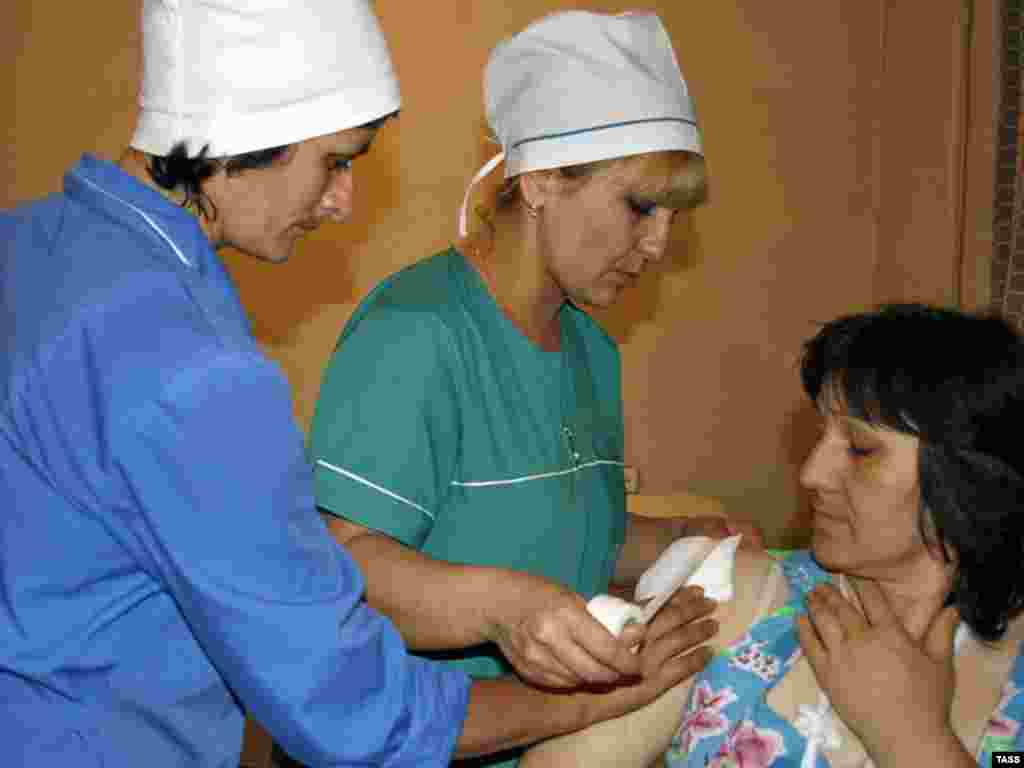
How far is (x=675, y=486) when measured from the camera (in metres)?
3.49

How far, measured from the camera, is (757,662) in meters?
1.56

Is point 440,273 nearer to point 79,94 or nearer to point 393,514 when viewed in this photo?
point 393,514

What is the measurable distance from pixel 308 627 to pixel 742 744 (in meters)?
0.70

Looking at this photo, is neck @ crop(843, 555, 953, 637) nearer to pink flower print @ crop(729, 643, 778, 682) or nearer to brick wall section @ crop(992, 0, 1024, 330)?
pink flower print @ crop(729, 643, 778, 682)

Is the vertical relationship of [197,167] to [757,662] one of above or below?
above

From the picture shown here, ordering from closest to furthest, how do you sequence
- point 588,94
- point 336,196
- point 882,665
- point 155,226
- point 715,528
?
1. point 155,226
2. point 336,196
3. point 882,665
4. point 588,94
5. point 715,528

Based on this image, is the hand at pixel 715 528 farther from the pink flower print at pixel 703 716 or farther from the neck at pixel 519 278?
the neck at pixel 519 278

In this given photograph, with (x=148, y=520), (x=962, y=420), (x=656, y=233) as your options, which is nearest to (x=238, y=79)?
(x=148, y=520)

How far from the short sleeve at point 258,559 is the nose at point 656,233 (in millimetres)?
701

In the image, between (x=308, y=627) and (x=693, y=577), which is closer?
(x=308, y=627)

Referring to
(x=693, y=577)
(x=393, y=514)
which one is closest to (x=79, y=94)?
(x=393, y=514)

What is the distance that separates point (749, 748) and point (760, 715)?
5cm

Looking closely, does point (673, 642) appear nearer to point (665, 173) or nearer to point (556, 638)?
point (556, 638)

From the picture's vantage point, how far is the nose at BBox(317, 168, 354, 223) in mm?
1208
